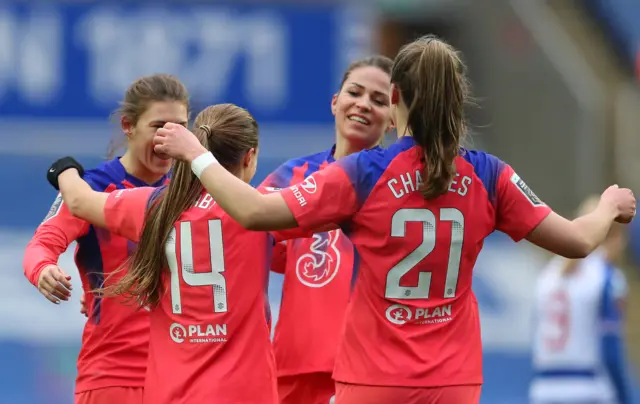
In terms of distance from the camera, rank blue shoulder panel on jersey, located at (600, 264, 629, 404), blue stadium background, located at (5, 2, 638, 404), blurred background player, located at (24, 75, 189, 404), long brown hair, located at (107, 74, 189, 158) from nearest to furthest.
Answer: blurred background player, located at (24, 75, 189, 404)
long brown hair, located at (107, 74, 189, 158)
blue shoulder panel on jersey, located at (600, 264, 629, 404)
blue stadium background, located at (5, 2, 638, 404)

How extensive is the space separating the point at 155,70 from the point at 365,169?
30.9ft

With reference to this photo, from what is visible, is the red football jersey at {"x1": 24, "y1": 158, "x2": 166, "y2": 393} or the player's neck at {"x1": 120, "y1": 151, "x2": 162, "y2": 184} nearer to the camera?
the red football jersey at {"x1": 24, "y1": 158, "x2": 166, "y2": 393}

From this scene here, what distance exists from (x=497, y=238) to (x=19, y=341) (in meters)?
5.10

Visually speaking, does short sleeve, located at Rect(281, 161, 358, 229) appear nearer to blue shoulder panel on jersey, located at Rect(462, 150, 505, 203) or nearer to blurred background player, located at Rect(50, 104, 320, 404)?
blurred background player, located at Rect(50, 104, 320, 404)

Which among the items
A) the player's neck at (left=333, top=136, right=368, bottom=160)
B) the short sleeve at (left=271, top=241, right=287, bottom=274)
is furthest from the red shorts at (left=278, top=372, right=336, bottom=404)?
the player's neck at (left=333, top=136, right=368, bottom=160)

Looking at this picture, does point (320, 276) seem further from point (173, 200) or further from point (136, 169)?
point (173, 200)

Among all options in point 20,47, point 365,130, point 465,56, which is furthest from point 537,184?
point 365,130

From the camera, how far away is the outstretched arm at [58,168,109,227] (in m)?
4.06

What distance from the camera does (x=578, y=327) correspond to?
7.29 metres

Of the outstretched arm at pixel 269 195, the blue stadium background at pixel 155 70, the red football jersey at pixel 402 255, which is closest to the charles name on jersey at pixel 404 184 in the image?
the red football jersey at pixel 402 255

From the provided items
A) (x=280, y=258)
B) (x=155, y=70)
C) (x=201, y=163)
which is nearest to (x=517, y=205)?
(x=201, y=163)

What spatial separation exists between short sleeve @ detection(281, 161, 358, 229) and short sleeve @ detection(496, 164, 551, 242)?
51 centimetres

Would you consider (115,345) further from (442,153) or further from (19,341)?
(19,341)

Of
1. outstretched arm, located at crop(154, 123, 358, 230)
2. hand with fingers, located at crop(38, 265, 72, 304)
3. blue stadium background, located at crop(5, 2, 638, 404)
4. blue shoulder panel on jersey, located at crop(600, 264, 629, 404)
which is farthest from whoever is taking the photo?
blue stadium background, located at crop(5, 2, 638, 404)
